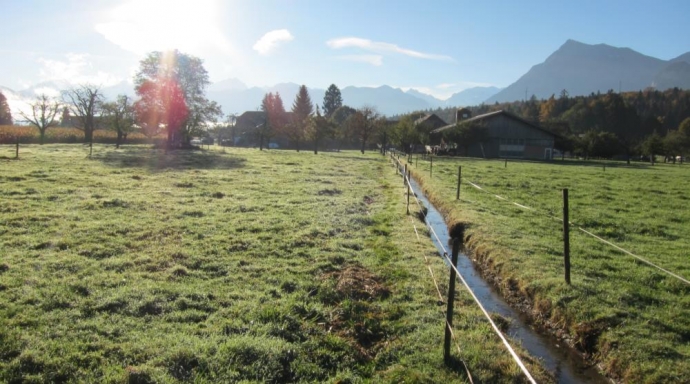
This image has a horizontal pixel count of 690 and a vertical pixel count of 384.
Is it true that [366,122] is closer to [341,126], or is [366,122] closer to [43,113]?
[341,126]

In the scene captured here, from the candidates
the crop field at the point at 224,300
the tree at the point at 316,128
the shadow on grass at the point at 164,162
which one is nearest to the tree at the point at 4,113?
the tree at the point at 316,128

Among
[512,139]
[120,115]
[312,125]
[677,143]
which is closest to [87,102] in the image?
[120,115]

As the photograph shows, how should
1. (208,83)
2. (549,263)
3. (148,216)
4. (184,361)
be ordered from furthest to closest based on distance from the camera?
(208,83) < (148,216) < (549,263) < (184,361)

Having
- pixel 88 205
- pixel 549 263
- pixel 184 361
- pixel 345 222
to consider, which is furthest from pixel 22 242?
pixel 549 263

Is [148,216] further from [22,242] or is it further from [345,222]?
[345,222]

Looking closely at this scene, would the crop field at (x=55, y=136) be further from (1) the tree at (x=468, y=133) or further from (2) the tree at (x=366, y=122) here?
(1) the tree at (x=468, y=133)

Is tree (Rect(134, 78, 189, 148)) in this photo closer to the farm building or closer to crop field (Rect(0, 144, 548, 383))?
crop field (Rect(0, 144, 548, 383))

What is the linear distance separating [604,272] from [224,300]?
337 inches

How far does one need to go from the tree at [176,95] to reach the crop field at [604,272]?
151ft

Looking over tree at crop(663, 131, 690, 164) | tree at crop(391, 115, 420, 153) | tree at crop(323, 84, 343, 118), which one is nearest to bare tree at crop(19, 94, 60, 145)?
tree at crop(391, 115, 420, 153)

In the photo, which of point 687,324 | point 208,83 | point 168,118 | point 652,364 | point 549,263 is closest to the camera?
point 652,364

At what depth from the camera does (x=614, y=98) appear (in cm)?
12462

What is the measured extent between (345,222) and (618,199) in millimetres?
15468

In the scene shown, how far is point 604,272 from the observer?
393 inches
